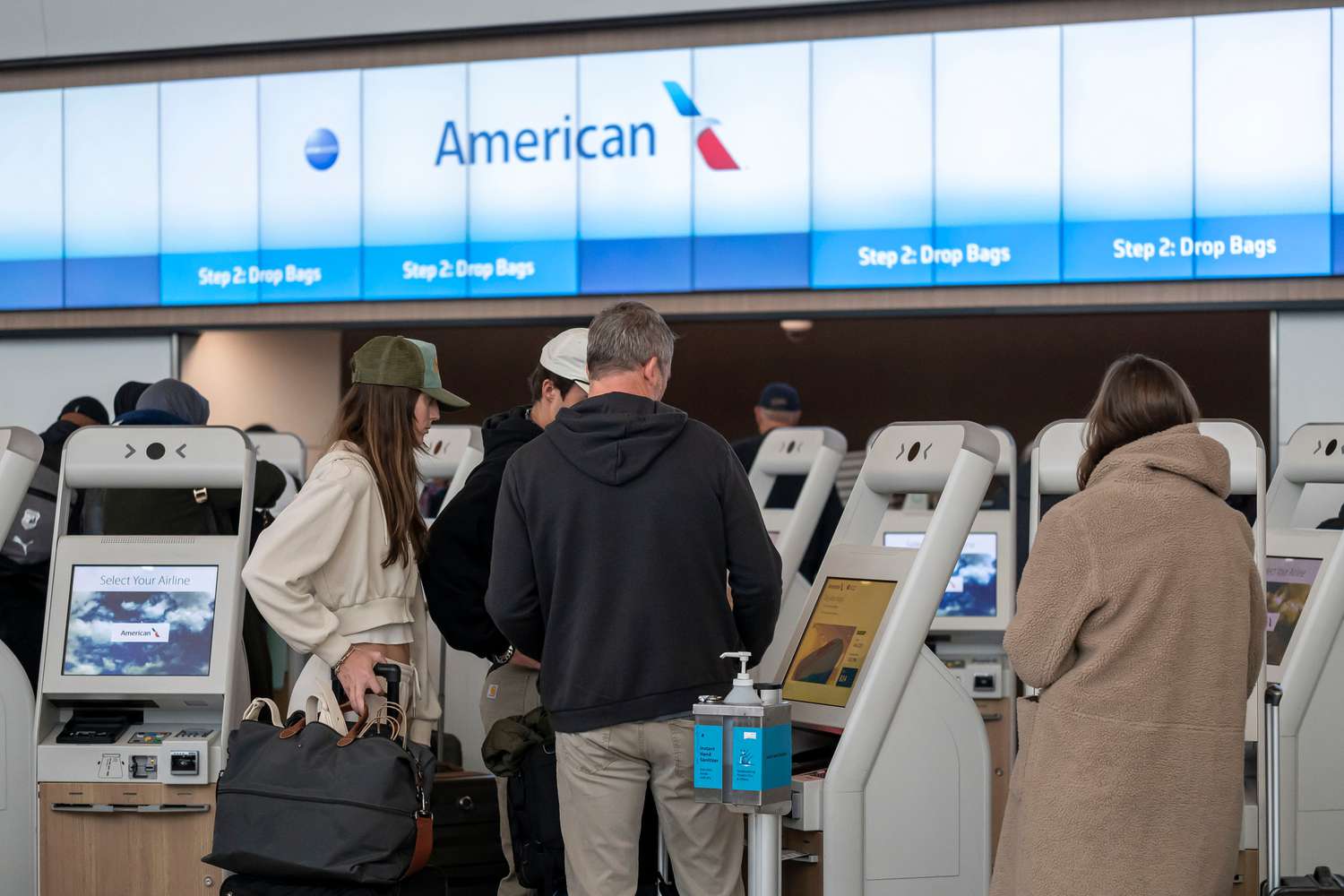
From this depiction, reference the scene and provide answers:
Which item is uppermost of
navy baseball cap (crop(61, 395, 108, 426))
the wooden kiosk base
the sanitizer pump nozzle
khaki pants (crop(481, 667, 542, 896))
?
navy baseball cap (crop(61, 395, 108, 426))

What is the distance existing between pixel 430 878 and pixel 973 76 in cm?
490

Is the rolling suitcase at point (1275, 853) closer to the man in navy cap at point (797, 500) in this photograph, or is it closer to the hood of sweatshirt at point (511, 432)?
the hood of sweatshirt at point (511, 432)

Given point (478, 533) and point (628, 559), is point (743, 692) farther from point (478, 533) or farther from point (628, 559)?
point (478, 533)

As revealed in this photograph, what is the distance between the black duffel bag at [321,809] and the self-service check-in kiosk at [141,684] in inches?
22.5

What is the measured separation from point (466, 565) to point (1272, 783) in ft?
5.80

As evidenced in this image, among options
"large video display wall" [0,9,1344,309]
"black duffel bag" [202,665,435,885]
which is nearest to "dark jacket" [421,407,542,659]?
"black duffel bag" [202,665,435,885]

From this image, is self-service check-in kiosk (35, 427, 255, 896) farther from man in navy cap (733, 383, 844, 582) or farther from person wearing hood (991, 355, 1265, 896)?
man in navy cap (733, 383, 844, 582)

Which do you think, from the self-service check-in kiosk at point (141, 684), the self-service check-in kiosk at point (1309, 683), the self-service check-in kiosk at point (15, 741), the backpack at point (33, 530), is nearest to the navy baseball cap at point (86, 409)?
the backpack at point (33, 530)

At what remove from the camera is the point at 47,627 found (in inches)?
138

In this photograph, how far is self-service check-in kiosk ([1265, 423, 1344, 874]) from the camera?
354 centimetres

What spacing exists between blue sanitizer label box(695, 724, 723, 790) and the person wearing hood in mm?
548

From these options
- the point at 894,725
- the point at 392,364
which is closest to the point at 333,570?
the point at 392,364

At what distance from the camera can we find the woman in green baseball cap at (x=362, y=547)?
3.03 meters

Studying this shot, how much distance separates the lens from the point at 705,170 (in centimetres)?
705
